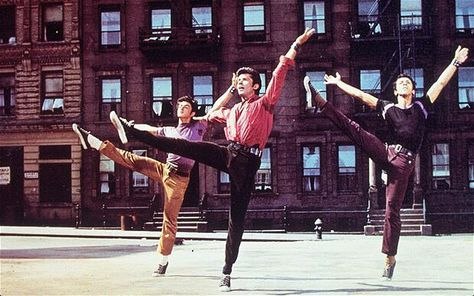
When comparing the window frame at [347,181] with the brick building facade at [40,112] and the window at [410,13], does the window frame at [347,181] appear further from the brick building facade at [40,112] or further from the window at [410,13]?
the brick building facade at [40,112]

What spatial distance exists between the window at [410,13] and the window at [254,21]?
15.0 feet

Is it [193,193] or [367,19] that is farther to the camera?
[193,193]

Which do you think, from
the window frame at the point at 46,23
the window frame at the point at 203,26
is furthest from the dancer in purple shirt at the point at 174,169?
the window frame at the point at 46,23

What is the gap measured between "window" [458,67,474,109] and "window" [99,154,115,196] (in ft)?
37.9

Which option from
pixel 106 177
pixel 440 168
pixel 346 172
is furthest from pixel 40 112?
pixel 440 168

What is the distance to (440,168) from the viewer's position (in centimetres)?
2072

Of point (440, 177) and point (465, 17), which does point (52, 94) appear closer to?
point (440, 177)

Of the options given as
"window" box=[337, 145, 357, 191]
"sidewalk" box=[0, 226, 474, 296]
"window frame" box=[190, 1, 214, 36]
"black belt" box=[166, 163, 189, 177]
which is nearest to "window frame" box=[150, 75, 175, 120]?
"window frame" box=[190, 1, 214, 36]

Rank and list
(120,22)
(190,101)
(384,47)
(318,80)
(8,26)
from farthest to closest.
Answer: (8,26), (120,22), (318,80), (384,47), (190,101)

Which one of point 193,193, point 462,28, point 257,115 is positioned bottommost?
point 193,193

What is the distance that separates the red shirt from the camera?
5.06 m

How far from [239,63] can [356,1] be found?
4.35 m

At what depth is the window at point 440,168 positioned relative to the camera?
67.7 ft

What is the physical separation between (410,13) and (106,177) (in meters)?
11.5
